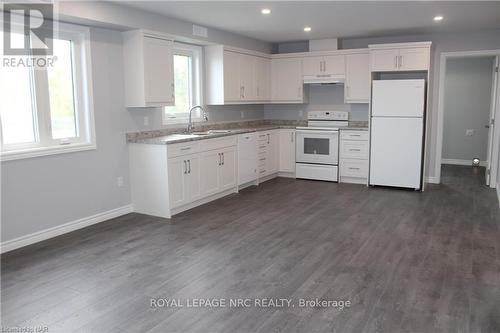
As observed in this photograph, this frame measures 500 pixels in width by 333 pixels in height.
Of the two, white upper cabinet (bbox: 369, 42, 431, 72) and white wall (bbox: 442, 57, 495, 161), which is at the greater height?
white upper cabinet (bbox: 369, 42, 431, 72)

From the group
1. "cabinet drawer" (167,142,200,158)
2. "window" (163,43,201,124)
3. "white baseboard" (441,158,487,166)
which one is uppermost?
"window" (163,43,201,124)

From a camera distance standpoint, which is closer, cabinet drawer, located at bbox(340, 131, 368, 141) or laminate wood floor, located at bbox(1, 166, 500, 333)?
laminate wood floor, located at bbox(1, 166, 500, 333)

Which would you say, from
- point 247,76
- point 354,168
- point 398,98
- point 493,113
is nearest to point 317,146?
point 354,168

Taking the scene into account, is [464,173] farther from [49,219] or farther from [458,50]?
[49,219]

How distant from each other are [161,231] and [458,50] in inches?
213

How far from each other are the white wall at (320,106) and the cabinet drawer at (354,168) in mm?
920

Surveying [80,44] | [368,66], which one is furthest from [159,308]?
[368,66]

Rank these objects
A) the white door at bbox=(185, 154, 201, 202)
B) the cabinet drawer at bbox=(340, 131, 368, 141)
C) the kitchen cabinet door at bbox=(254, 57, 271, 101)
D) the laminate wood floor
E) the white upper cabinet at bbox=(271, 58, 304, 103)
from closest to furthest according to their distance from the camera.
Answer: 1. the laminate wood floor
2. the white door at bbox=(185, 154, 201, 202)
3. the cabinet drawer at bbox=(340, 131, 368, 141)
4. the kitchen cabinet door at bbox=(254, 57, 271, 101)
5. the white upper cabinet at bbox=(271, 58, 304, 103)

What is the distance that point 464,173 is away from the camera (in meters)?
7.80

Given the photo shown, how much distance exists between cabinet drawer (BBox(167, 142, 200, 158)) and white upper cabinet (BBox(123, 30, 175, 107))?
1.98ft

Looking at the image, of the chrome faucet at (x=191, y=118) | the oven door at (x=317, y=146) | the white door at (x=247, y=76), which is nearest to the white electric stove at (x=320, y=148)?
the oven door at (x=317, y=146)

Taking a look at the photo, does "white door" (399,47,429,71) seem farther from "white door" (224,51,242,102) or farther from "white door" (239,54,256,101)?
"white door" (224,51,242,102)

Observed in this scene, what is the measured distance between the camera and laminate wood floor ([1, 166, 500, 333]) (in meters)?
2.66

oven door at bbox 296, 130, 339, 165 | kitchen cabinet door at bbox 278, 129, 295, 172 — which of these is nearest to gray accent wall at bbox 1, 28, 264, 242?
kitchen cabinet door at bbox 278, 129, 295, 172
